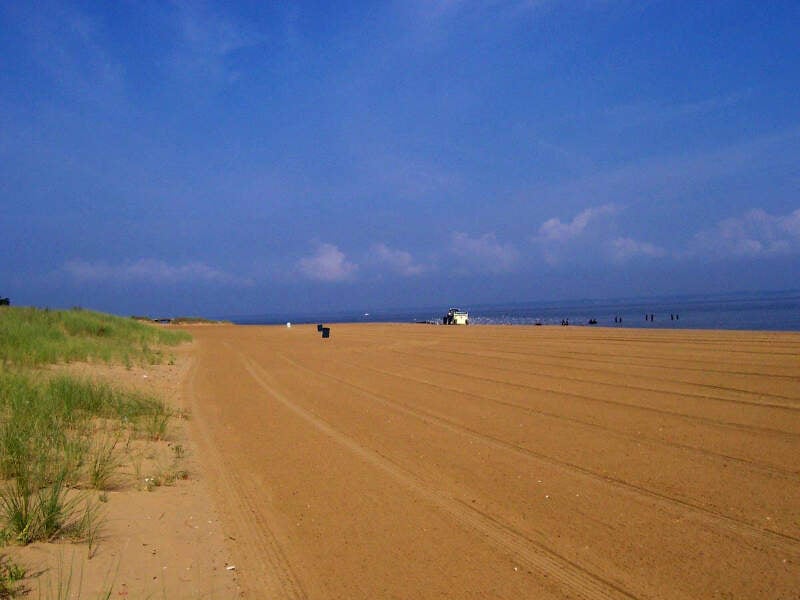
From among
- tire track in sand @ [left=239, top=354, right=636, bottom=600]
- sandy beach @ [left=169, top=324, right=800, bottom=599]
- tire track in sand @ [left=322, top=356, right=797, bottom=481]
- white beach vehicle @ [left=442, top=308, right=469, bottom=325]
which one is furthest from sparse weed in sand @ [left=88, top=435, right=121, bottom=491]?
white beach vehicle @ [left=442, top=308, right=469, bottom=325]

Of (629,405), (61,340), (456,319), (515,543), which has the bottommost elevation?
(515,543)

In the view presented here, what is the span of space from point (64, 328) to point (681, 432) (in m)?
24.3

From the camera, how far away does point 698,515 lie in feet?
19.4

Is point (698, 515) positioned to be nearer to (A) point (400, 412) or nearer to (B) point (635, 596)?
(B) point (635, 596)

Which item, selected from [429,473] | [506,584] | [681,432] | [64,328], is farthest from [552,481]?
[64,328]

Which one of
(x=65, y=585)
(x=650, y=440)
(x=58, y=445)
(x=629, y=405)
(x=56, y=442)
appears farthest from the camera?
(x=629, y=405)

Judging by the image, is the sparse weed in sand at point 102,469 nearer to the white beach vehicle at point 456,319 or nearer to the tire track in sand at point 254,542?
the tire track in sand at point 254,542

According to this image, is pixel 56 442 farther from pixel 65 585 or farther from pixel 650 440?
pixel 650 440

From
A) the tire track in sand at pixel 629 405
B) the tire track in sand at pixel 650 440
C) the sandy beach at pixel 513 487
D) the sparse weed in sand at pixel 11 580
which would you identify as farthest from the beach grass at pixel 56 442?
the tire track in sand at pixel 629 405

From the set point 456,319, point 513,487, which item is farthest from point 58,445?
point 456,319

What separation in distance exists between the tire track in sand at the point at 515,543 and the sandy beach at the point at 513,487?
2cm

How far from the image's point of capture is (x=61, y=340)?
20.0 meters

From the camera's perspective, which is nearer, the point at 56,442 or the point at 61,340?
the point at 56,442

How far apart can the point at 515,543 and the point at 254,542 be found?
7.35 ft
